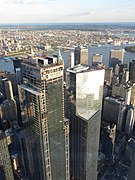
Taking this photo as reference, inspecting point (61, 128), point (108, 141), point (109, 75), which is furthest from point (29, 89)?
point (109, 75)

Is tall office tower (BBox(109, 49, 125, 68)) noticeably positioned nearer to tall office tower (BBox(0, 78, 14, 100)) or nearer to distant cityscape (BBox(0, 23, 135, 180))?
distant cityscape (BBox(0, 23, 135, 180))

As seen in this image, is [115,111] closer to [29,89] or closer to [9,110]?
[9,110]

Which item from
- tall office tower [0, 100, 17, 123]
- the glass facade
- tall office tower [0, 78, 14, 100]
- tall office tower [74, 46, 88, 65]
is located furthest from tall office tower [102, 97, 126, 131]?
tall office tower [74, 46, 88, 65]

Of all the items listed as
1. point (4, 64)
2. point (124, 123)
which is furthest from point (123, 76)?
point (4, 64)

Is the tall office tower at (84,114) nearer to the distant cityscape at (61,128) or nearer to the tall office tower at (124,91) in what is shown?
the distant cityscape at (61,128)

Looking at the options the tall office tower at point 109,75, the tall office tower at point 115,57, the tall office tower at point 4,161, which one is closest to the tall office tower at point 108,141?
the tall office tower at point 4,161

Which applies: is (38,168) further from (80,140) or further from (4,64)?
(4,64)
